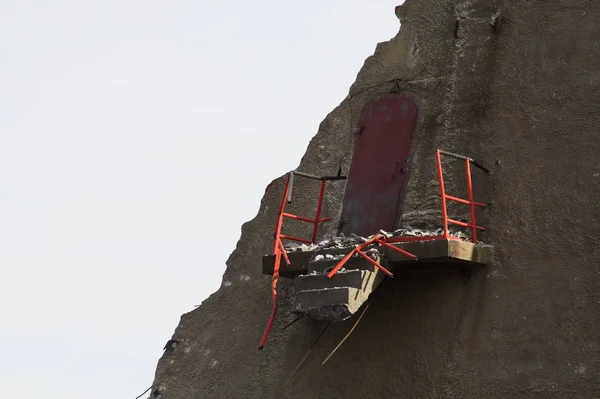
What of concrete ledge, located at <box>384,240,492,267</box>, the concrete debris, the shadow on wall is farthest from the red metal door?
concrete ledge, located at <box>384,240,492,267</box>

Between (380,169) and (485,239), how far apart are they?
4.95ft

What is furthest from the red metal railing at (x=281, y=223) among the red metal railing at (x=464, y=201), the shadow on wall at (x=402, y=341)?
the red metal railing at (x=464, y=201)

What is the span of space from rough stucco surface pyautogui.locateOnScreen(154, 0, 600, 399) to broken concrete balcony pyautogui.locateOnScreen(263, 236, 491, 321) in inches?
14.0

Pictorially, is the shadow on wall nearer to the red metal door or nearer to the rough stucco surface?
the rough stucco surface

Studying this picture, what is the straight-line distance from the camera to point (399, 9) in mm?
14008

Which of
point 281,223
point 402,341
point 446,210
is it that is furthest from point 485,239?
point 281,223

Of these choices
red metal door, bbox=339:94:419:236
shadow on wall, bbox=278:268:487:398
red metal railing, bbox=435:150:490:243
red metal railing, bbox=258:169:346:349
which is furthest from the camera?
red metal door, bbox=339:94:419:236

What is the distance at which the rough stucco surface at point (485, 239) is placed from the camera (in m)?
11.6

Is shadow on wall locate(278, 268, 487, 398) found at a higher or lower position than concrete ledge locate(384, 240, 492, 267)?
lower

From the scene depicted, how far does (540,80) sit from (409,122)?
4.78ft

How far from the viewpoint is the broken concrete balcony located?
11.6 metres

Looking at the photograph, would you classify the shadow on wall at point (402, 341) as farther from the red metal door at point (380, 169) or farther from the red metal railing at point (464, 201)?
the red metal door at point (380, 169)

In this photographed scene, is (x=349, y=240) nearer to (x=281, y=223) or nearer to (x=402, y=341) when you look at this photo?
(x=281, y=223)

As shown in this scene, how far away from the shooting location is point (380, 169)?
13258 millimetres
